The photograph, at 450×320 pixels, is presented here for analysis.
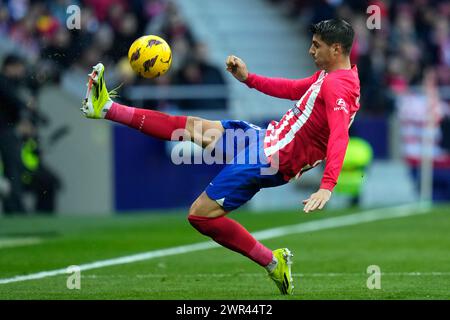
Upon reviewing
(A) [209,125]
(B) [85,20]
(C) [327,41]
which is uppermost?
(B) [85,20]

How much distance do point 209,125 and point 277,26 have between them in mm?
16869

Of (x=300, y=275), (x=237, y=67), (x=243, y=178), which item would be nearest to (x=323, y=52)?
(x=237, y=67)

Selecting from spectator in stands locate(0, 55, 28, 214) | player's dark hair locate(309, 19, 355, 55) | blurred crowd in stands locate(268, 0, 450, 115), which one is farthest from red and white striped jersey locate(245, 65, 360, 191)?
blurred crowd in stands locate(268, 0, 450, 115)

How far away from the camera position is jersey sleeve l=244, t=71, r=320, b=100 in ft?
34.1

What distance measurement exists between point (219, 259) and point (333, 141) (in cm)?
440

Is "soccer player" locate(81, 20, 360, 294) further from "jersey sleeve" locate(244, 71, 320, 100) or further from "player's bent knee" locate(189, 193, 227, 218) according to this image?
"jersey sleeve" locate(244, 71, 320, 100)

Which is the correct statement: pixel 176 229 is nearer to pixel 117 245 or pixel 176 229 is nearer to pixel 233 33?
pixel 117 245

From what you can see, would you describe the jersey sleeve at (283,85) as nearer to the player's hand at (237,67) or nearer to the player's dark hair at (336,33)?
the player's hand at (237,67)

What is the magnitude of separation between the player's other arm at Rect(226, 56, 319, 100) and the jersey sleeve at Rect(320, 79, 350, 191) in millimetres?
769

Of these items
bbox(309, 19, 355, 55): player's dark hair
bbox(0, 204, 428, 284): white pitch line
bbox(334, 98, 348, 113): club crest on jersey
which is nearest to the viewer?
bbox(334, 98, 348, 113): club crest on jersey

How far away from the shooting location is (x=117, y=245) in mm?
14906

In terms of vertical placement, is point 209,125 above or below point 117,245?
above

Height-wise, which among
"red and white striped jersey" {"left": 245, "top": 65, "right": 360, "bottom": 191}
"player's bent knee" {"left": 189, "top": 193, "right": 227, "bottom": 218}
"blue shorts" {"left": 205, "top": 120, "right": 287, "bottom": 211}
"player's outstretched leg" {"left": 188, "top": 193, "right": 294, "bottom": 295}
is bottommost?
"player's outstretched leg" {"left": 188, "top": 193, "right": 294, "bottom": 295}
